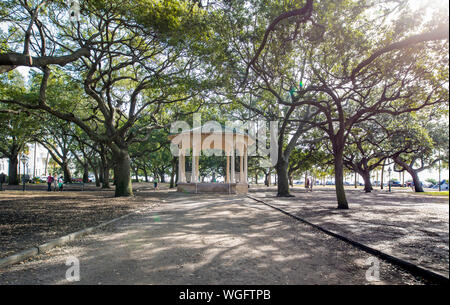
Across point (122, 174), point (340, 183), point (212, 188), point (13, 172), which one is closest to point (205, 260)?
point (340, 183)

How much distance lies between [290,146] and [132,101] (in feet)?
40.1

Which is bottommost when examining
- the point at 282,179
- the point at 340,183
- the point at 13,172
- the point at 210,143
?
the point at 282,179

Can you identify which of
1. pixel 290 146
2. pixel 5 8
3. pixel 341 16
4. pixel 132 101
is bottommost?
pixel 290 146

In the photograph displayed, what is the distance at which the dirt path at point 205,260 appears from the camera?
12.3ft

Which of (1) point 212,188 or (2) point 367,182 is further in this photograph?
(2) point 367,182

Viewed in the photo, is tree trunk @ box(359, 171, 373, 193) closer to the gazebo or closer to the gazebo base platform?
the gazebo

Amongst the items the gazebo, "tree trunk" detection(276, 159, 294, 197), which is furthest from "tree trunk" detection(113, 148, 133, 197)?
"tree trunk" detection(276, 159, 294, 197)

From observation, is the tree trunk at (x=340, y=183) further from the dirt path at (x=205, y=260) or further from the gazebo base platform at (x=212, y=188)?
the gazebo base platform at (x=212, y=188)

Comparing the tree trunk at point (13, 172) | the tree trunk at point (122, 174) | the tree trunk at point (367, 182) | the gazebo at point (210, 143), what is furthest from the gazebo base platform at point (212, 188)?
the tree trunk at point (13, 172)

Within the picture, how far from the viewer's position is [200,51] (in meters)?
13.1

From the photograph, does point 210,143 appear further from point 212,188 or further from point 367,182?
point 367,182

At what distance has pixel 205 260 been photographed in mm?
4539
